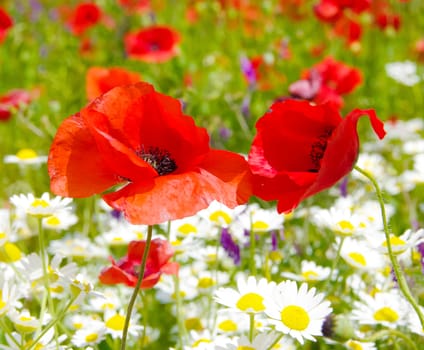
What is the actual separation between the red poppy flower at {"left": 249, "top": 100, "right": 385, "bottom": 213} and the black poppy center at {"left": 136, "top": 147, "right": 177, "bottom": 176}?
0.09 m

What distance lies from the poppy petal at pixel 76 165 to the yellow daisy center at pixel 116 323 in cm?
37

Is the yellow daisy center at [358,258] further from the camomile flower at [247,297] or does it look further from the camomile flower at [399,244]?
the camomile flower at [247,297]

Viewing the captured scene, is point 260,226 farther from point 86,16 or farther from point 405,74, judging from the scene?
point 86,16

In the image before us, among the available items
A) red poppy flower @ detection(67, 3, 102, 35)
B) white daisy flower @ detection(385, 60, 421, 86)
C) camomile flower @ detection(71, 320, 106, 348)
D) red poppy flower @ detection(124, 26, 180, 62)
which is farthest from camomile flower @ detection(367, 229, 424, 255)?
red poppy flower @ detection(67, 3, 102, 35)

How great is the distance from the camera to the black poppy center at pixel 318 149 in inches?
28.9

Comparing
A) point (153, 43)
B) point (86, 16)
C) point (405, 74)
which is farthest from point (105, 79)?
point (405, 74)

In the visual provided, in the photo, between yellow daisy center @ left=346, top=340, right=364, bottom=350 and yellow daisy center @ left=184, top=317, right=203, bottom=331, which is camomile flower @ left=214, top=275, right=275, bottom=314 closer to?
yellow daisy center @ left=346, top=340, right=364, bottom=350

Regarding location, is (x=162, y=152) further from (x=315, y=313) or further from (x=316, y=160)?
(x=315, y=313)

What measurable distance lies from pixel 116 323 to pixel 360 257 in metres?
0.41

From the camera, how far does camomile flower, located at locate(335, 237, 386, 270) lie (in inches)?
45.1

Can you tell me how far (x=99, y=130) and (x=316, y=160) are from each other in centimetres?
23

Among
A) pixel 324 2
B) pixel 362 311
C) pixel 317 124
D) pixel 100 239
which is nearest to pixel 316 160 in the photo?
pixel 317 124

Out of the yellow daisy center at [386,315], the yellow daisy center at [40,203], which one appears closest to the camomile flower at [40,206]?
the yellow daisy center at [40,203]

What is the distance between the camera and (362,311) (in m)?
1.04
